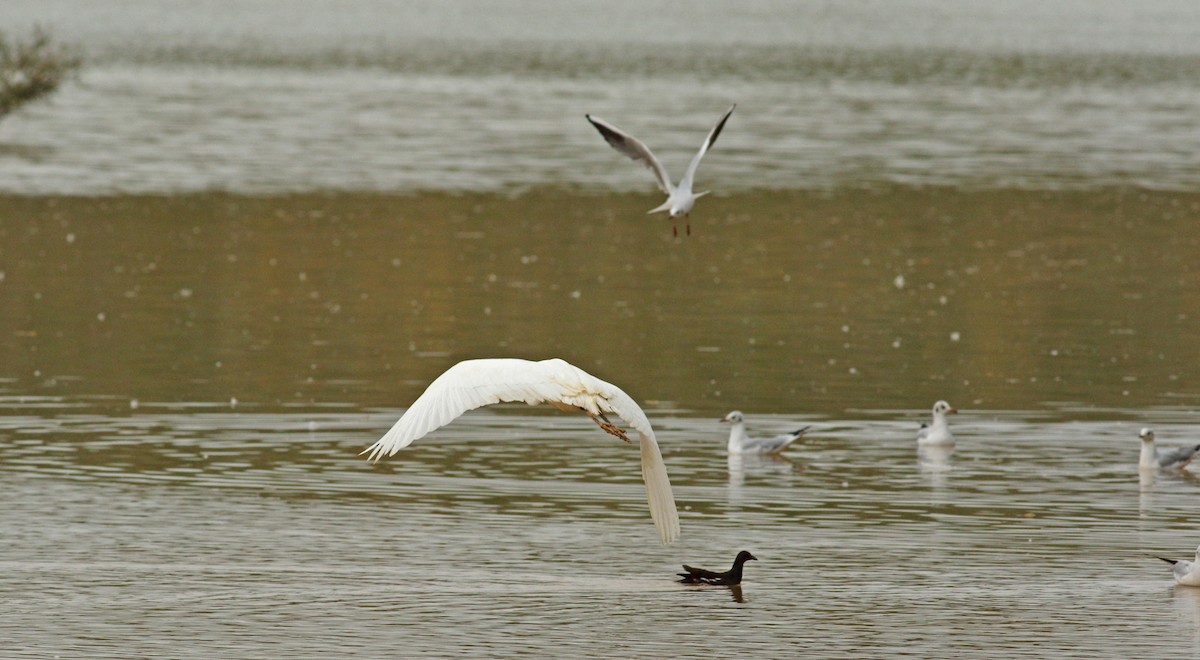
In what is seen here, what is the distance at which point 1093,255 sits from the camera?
33344mm

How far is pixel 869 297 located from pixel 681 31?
9477 centimetres

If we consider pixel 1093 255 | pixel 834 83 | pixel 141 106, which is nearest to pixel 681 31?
pixel 834 83

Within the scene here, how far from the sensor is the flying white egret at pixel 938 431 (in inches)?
751

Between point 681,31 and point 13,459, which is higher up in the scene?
point 681,31

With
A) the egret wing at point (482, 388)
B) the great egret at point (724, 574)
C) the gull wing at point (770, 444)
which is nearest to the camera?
the egret wing at point (482, 388)

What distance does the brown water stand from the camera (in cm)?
1336

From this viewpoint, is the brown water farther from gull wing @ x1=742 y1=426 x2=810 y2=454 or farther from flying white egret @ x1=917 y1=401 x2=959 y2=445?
flying white egret @ x1=917 y1=401 x2=959 y2=445

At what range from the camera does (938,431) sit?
751 inches

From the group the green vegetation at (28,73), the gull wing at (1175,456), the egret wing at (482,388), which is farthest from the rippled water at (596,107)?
the egret wing at (482,388)

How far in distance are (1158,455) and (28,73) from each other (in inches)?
1446

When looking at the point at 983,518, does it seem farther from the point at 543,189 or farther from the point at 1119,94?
the point at 1119,94

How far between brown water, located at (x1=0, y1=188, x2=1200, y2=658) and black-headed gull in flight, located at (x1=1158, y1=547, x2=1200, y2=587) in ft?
0.28

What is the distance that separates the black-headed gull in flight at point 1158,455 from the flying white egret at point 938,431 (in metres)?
1.60

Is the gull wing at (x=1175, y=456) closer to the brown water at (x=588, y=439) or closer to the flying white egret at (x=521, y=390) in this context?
the brown water at (x=588, y=439)
